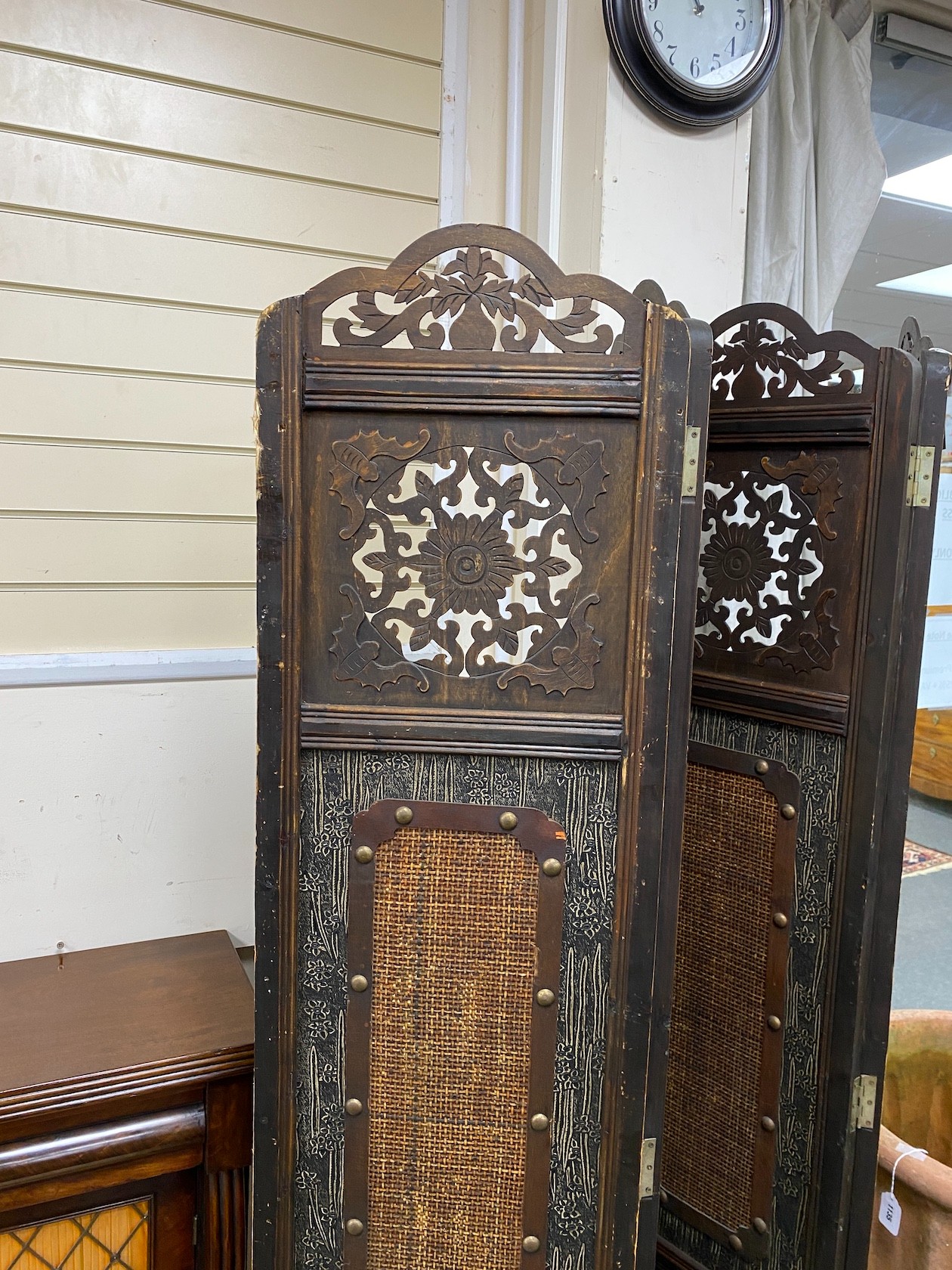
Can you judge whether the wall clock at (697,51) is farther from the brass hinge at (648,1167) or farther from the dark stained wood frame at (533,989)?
the brass hinge at (648,1167)

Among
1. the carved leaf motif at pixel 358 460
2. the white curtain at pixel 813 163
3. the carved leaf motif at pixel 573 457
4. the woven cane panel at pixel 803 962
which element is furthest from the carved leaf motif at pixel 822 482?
the white curtain at pixel 813 163

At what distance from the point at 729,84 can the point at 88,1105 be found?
1.91m

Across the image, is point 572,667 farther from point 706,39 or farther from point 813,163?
point 813,163

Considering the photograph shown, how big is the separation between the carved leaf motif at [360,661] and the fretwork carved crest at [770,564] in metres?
0.57

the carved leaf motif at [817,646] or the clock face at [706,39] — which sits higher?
the clock face at [706,39]

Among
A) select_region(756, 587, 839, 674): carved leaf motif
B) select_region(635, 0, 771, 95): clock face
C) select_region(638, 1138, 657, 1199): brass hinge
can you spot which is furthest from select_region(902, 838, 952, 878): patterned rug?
select_region(635, 0, 771, 95): clock face

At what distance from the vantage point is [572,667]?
1.00 meters

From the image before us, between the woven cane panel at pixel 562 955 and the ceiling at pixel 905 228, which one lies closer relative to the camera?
the woven cane panel at pixel 562 955

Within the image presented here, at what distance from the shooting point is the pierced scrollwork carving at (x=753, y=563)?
49.4 inches

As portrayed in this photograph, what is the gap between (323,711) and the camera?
1005 mm

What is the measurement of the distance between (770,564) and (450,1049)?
79cm

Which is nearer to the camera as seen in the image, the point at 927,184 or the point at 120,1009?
the point at 120,1009

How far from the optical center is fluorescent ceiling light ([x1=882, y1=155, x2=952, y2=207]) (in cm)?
201

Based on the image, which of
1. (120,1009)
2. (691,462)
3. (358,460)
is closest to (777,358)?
(691,462)
